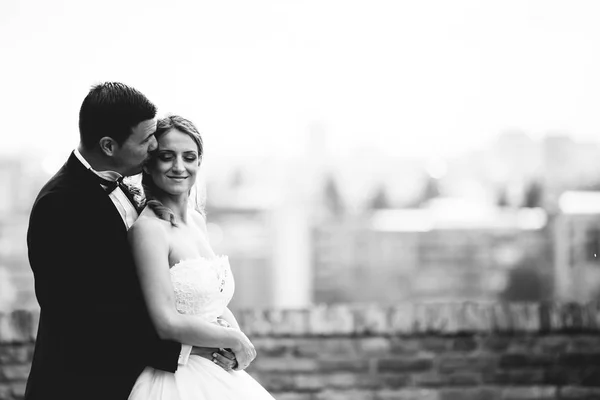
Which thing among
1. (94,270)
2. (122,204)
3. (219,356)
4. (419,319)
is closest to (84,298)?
(94,270)

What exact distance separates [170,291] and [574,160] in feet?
167

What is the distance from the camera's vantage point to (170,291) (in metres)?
1.94

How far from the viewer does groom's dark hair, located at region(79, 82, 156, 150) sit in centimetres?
198

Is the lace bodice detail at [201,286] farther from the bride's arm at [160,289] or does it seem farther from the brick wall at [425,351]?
the brick wall at [425,351]

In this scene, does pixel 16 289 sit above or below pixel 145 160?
below

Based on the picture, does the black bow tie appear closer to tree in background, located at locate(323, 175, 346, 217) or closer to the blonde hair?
the blonde hair

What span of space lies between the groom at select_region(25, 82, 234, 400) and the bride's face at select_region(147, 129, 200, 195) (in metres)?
0.06

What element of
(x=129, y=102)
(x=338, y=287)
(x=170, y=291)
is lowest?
(x=338, y=287)

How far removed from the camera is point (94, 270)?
191 centimetres

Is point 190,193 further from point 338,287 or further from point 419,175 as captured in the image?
point 338,287

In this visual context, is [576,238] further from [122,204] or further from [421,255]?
[122,204]

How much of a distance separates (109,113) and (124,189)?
0.97 ft

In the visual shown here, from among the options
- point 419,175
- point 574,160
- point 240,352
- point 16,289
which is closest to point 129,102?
point 240,352

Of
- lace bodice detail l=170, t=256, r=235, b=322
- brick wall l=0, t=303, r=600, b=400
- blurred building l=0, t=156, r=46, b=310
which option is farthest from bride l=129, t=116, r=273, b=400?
blurred building l=0, t=156, r=46, b=310
